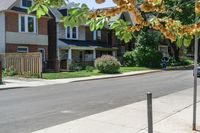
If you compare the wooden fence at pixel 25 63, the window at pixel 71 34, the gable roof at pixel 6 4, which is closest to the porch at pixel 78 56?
the window at pixel 71 34

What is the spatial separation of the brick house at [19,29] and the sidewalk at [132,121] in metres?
26.1

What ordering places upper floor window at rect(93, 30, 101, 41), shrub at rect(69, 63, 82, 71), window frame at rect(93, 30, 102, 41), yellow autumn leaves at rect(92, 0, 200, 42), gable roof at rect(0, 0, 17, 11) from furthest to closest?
upper floor window at rect(93, 30, 101, 41) → window frame at rect(93, 30, 102, 41) → shrub at rect(69, 63, 82, 71) → gable roof at rect(0, 0, 17, 11) → yellow autumn leaves at rect(92, 0, 200, 42)

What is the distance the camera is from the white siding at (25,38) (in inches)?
1483

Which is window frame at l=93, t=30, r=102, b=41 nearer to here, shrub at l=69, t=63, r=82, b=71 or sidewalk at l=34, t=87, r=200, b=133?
shrub at l=69, t=63, r=82, b=71

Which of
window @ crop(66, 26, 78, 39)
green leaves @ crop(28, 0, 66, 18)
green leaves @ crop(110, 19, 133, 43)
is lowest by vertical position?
green leaves @ crop(110, 19, 133, 43)

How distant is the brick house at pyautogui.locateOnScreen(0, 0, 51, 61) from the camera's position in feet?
123

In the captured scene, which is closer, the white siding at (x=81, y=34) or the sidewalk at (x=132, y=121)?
the sidewalk at (x=132, y=121)

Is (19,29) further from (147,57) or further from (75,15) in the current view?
(75,15)

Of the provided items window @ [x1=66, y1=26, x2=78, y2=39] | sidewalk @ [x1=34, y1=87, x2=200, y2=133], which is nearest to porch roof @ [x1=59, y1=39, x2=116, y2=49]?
window @ [x1=66, y1=26, x2=78, y2=39]

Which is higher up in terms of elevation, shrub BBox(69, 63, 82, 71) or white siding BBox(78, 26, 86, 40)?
white siding BBox(78, 26, 86, 40)

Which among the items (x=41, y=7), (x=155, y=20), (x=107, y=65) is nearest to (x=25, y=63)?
(x=107, y=65)

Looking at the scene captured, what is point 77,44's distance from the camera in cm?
4644

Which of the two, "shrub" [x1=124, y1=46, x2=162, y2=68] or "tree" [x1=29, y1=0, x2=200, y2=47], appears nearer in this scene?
"tree" [x1=29, y1=0, x2=200, y2=47]

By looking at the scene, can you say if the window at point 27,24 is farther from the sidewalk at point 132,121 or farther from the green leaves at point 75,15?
the green leaves at point 75,15
